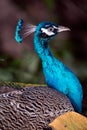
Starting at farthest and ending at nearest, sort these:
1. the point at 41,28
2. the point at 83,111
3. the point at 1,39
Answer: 1. the point at 1,39
2. the point at 83,111
3. the point at 41,28

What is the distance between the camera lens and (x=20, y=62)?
4.47 m

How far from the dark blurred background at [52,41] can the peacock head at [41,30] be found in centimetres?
154

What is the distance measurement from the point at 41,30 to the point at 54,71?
0.69ft

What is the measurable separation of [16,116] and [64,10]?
299 centimetres

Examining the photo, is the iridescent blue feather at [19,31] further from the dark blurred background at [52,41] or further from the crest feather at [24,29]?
the dark blurred background at [52,41]

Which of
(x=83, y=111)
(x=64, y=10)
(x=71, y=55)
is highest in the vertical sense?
(x=64, y=10)

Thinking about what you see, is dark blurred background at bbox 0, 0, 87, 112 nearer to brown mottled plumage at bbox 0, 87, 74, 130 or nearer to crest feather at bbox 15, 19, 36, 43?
crest feather at bbox 15, 19, 36, 43

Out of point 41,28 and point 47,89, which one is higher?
point 41,28

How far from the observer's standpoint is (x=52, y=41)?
4969mm

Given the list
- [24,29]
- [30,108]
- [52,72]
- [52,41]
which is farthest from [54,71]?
[52,41]

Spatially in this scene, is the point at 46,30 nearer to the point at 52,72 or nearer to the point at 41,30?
the point at 41,30

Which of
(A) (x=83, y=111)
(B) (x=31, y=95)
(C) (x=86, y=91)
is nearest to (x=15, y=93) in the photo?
(B) (x=31, y=95)

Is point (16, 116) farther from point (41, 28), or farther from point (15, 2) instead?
point (15, 2)

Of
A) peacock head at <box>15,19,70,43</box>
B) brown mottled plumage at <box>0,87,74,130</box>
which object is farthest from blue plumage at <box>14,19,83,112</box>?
brown mottled plumage at <box>0,87,74,130</box>
